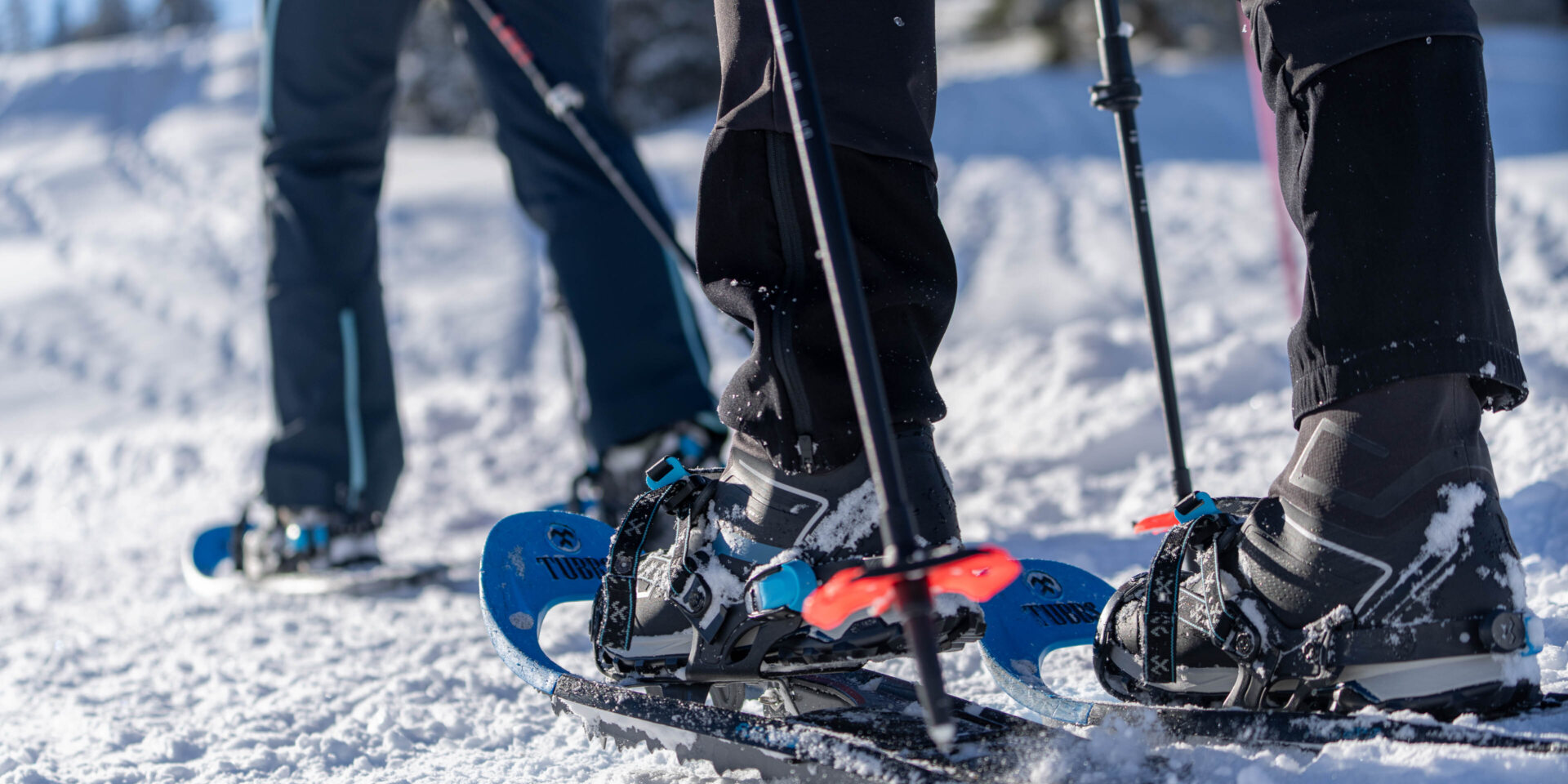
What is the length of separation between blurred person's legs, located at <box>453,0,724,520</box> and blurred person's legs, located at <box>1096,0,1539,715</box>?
1528 mm

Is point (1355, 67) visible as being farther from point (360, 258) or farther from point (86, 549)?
point (86, 549)

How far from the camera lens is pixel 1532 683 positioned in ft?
3.43

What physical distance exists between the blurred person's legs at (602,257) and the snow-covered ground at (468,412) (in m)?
0.50

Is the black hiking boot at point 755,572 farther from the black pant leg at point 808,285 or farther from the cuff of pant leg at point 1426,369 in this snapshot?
the cuff of pant leg at point 1426,369

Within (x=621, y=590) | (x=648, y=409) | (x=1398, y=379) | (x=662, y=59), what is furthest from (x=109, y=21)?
(x=1398, y=379)

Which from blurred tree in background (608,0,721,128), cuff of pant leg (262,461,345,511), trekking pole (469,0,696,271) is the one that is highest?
blurred tree in background (608,0,721,128)

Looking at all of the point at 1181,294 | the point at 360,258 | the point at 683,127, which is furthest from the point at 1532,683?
the point at 683,127

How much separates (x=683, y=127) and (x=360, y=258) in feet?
31.0

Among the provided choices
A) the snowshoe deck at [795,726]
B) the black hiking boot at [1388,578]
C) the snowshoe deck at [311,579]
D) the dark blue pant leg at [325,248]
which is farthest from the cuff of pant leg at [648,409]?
the black hiking boot at [1388,578]

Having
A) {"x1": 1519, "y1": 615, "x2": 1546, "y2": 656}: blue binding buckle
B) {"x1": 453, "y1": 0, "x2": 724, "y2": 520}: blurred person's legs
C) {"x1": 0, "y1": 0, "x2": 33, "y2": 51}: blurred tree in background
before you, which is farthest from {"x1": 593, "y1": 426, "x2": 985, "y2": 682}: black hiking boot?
{"x1": 0, "y1": 0, "x2": 33, "y2": 51}: blurred tree in background

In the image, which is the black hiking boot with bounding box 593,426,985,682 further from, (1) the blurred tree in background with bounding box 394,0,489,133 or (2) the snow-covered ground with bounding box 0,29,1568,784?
(1) the blurred tree in background with bounding box 394,0,489,133

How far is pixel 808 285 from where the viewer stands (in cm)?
116

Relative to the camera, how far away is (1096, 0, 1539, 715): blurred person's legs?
1022 millimetres

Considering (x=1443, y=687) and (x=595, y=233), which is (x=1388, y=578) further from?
(x=595, y=233)
